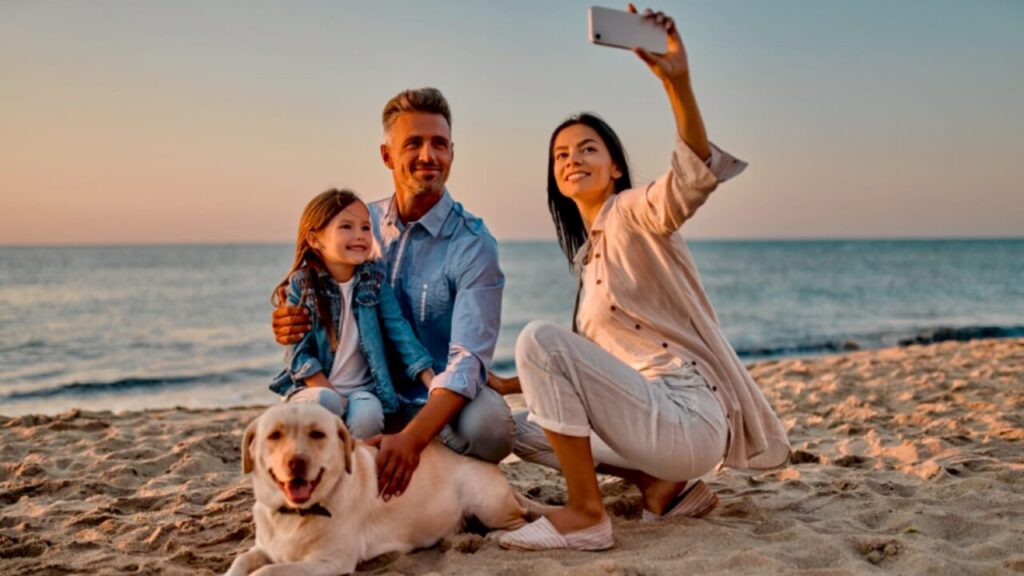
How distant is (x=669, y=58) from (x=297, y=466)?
2.04 meters

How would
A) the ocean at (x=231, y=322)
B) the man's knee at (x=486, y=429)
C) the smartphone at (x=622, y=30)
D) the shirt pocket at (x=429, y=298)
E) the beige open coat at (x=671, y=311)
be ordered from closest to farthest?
the smartphone at (x=622, y=30), the beige open coat at (x=671, y=311), the man's knee at (x=486, y=429), the shirt pocket at (x=429, y=298), the ocean at (x=231, y=322)

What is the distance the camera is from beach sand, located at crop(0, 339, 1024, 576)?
3447 mm

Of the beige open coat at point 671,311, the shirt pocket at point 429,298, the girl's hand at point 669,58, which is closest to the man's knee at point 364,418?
the shirt pocket at point 429,298

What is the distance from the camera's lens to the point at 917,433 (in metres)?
6.09

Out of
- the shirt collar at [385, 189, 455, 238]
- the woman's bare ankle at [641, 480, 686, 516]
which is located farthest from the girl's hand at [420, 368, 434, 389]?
the woman's bare ankle at [641, 480, 686, 516]

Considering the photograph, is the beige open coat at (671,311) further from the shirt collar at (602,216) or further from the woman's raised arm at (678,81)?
the woman's raised arm at (678,81)

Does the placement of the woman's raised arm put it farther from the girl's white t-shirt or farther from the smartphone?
the girl's white t-shirt

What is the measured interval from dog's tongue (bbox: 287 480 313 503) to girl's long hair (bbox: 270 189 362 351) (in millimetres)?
1251

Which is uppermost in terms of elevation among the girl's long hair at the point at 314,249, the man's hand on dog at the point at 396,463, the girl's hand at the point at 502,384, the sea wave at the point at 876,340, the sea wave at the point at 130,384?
the girl's long hair at the point at 314,249

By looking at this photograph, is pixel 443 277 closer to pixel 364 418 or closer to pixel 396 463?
pixel 364 418

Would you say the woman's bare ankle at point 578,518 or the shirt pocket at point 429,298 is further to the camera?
the shirt pocket at point 429,298

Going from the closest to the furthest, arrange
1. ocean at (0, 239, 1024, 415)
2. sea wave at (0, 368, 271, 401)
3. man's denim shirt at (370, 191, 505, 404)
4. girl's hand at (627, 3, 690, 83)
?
girl's hand at (627, 3, 690, 83), man's denim shirt at (370, 191, 505, 404), sea wave at (0, 368, 271, 401), ocean at (0, 239, 1024, 415)

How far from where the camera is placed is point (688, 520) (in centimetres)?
402

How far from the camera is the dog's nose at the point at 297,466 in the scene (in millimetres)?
3092
